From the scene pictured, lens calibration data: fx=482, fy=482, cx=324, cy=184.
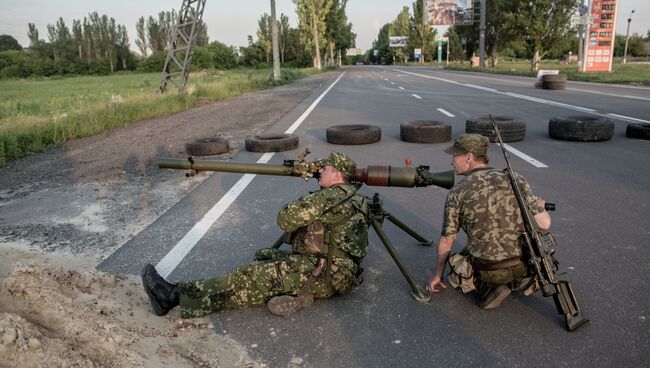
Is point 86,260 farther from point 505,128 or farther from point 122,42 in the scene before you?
point 122,42

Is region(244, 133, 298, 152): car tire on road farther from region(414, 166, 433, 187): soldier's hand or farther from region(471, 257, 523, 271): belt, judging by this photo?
region(471, 257, 523, 271): belt

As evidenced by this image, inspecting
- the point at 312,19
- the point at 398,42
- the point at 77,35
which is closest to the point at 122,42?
the point at 77,35

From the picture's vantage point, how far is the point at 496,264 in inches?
128

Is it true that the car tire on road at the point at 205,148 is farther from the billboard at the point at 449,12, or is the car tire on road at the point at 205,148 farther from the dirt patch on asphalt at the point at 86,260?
the billboard at the point at 449,12

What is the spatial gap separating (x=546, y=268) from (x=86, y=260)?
3.82 meters

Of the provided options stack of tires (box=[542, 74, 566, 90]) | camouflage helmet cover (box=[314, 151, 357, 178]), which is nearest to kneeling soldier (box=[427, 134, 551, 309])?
camouflage helmet cover (box=[314, 151, 357, 178])

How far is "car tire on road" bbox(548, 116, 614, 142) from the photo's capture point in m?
9.41

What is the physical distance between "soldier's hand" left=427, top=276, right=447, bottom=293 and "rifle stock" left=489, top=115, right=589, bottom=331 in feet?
2.27

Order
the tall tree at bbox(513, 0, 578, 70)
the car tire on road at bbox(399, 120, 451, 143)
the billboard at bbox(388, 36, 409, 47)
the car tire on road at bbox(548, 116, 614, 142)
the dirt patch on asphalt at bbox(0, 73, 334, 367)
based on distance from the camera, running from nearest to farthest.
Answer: the dirt patch on asphalt at bbox(0, 73, 334, 367), the car tire on road at bbox(548, 116, 614, 142), the car tire on road at bbox(399, 120, 451, 143), the tall tree at bbox(513, 0, 578, 70), the billboard at bbox(388, 36, 409, 47)

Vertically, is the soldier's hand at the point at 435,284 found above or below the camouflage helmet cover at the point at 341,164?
below

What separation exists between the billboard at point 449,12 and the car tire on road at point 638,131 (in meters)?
55.0

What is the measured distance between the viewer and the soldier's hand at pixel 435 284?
3594 mm

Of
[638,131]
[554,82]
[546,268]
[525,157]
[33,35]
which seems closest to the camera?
[546,268]

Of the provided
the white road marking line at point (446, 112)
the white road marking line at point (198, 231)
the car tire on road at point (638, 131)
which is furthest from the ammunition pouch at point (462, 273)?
the white road marking line at point (446, 112)
